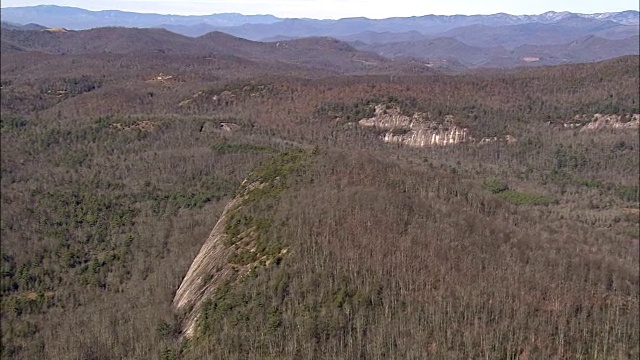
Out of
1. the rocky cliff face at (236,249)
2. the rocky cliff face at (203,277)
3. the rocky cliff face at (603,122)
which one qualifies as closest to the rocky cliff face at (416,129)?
the rocky cliff face at (603,122)

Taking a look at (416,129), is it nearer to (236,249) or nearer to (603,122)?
(603,122)

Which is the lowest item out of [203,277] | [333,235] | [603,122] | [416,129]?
[203,277]

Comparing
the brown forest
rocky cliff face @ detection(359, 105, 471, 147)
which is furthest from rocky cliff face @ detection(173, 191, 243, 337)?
rocky cliff face @ detection(359, 105, 471, 147)

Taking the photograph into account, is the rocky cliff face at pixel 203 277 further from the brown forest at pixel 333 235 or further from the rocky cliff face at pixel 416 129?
the rocky cliff face at pixel 416 129

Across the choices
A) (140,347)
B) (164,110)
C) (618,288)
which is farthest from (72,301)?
(164,110)

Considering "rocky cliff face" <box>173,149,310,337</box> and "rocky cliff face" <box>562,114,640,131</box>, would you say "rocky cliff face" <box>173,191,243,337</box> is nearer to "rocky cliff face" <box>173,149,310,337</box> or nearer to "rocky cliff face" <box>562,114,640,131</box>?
"rocky cliff face" <box>173,149,310,337</box>

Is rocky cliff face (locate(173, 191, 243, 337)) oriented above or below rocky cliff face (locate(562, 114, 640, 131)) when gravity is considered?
below

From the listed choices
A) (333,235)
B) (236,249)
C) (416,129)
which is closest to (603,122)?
(416,129)
